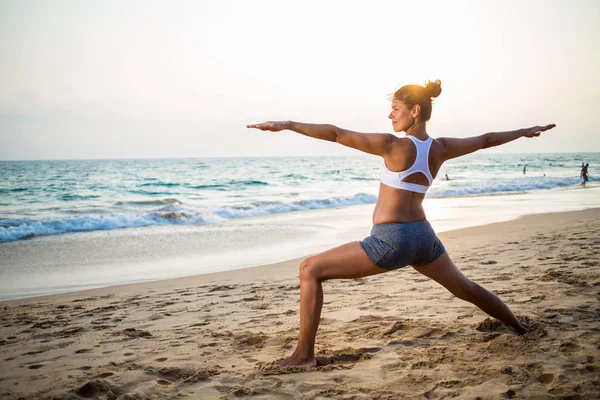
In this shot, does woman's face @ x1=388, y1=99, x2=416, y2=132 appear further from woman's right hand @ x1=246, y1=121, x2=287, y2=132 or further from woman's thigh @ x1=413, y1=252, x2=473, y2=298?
woman's thigh @ x1=413, y1=252, x2=473, y2=298

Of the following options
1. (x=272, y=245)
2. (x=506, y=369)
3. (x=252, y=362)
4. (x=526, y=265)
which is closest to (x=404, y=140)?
(x=506, y=369)

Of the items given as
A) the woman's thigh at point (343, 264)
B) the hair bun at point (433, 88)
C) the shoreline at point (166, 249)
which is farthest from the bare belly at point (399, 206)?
the shoreline at point (166, 249)

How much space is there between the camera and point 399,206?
139 inches

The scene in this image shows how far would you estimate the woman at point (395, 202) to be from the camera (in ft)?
11.3

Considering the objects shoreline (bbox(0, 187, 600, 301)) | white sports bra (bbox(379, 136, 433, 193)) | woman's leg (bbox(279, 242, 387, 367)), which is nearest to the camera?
white sports bra (bbox(379, 136, 433, 193))

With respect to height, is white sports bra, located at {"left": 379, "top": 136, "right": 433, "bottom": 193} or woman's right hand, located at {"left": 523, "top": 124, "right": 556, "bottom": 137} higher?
woman's right hand, located at {"left": 523, "top": 124, "right": 556, "bottom": 137}

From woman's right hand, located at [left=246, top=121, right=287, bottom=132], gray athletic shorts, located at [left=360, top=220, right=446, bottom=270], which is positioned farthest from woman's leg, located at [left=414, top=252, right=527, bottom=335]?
woman's right hand, located at [left=246, top=121, right=287, bottom=132]

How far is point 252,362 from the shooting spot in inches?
158

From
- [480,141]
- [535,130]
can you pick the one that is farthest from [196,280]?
[535,130]

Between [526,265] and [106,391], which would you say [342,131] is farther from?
[526,265]

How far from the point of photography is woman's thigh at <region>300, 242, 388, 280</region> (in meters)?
3.57

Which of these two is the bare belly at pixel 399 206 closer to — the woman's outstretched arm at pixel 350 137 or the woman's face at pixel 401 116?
the woman's outstretched arm at pixel 350 137

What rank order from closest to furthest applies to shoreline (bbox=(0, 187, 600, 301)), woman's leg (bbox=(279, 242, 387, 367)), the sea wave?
woman's leg (bbox=(279, 242, 387, 367)), shoreline (bbox=(0, 187, 600, 301)), the sea wave

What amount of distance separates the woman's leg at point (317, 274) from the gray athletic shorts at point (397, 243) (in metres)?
0.07
